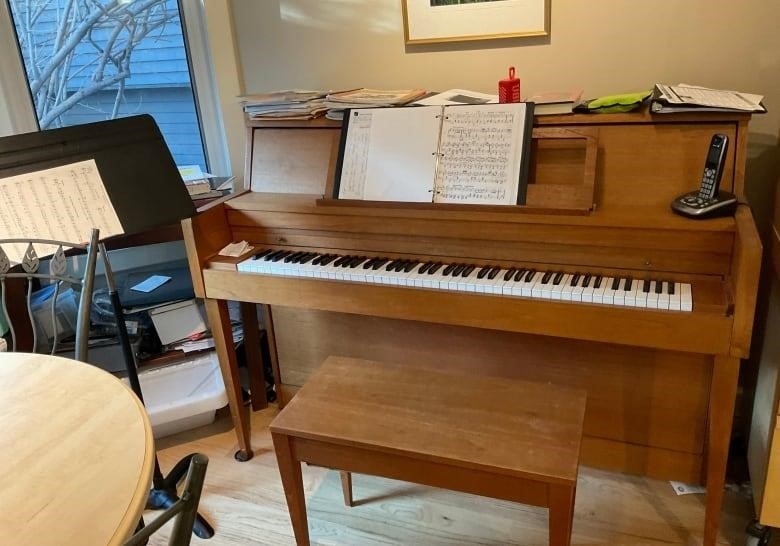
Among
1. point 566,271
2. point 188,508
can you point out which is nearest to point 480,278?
point 566,271

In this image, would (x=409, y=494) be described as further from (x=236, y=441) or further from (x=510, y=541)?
(x=236, y=441)

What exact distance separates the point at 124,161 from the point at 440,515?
1.33 m

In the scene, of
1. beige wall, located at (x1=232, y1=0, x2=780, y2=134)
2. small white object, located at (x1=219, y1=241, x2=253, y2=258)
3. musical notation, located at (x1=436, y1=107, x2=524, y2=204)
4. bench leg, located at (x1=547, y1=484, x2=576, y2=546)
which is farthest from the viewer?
small white object, located at (x1=219, y1=241, x2=253, y2=258)

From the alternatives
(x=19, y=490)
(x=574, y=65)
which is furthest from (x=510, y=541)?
(x=574, y=65)

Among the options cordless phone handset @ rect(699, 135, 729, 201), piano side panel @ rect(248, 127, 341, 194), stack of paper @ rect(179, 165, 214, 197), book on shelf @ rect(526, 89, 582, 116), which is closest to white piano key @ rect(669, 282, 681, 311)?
cordless phone handset @ rect(699, 135, 729, 201)

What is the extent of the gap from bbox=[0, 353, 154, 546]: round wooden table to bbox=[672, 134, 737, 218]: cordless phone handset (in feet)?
4.32

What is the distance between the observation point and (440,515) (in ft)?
6.26

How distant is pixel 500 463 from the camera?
1.33 m

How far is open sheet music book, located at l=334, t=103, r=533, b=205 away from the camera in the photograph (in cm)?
178

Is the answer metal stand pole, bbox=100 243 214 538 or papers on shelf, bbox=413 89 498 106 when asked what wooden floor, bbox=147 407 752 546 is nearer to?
metal stand pole, bbox=100 243 214 538

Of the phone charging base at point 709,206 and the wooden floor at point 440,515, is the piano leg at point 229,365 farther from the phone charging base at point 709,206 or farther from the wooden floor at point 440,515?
the phone charging base at point 709,206

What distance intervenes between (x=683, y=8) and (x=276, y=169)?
133 centimetres

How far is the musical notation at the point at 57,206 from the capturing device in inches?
61.5

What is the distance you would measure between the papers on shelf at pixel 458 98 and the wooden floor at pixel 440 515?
1183 millimetres
